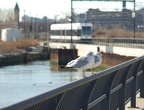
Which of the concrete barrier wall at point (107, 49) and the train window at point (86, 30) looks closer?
the concrete barrier wall at point (107, 49)

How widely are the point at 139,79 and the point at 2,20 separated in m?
156

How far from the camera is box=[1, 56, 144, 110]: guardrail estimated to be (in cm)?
482

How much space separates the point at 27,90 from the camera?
35938mm

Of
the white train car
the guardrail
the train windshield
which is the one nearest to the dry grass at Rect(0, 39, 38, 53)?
the white train car

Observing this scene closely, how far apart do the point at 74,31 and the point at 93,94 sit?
7639 cm

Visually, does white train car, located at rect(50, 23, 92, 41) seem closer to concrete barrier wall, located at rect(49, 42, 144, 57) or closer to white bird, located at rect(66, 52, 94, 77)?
concrete barrier wall, located at rect(49, 42, 144, 57)

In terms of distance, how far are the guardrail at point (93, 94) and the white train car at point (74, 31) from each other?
231 ft

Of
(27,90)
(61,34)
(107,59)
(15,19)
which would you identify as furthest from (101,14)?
(27,90)

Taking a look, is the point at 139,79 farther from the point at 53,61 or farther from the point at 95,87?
the point at 53,61

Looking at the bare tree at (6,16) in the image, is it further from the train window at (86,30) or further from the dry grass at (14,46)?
the train window at (86,30)

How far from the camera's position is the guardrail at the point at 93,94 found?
15.8ft

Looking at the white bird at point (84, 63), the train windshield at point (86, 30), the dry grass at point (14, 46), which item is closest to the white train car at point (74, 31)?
the train windshield at point (86, 30)

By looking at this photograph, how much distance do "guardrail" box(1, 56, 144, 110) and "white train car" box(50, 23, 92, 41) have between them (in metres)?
70.4

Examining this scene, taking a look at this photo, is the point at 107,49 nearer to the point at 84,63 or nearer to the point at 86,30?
the point at 86,30
